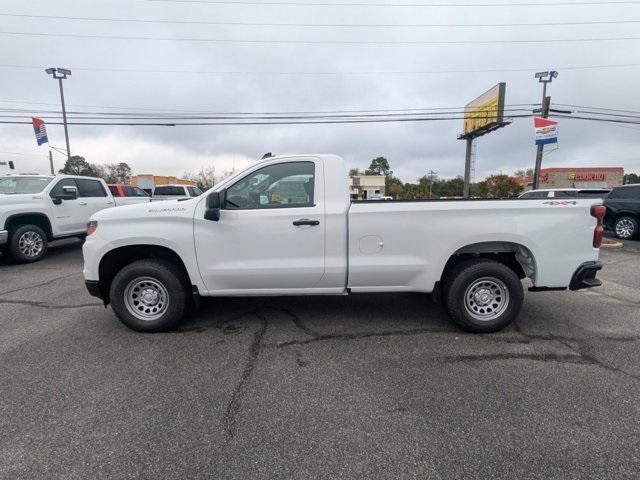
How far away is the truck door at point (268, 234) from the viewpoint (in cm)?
382

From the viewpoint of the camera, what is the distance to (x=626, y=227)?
1161 cm

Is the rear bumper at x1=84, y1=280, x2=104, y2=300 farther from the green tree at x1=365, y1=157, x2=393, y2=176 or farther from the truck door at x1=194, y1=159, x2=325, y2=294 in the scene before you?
the green tree at x1=365, y1=157, x2=393, y2=176

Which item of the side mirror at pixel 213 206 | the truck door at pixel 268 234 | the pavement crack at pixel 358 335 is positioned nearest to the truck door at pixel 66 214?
the truck door at pixel 268 234

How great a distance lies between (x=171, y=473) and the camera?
209cm

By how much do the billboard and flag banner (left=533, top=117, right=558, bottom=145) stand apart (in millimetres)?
8435

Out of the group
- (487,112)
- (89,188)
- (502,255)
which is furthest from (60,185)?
(487,112)

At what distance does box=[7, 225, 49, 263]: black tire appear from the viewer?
8.02 m

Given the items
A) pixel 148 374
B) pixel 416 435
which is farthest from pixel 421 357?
pixel 148 374

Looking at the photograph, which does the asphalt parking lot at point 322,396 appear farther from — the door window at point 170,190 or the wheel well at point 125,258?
the door window at point 170,190

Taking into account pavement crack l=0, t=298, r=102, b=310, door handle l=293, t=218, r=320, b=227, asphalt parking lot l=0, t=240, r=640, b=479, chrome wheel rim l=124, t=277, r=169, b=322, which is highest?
door handle l=293, t=218, r=320, b=227

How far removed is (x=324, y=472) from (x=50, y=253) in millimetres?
10815

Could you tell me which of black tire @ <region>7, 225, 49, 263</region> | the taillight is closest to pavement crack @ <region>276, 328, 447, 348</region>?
the taillight

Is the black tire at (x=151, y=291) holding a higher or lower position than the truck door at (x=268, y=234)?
lower

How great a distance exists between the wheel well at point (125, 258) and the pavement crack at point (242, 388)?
113cm
